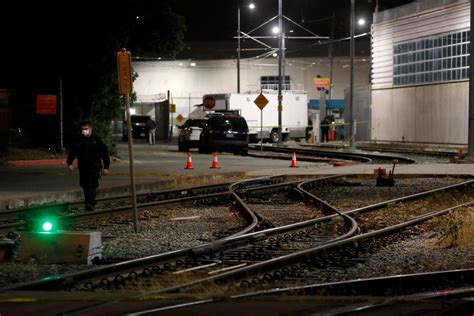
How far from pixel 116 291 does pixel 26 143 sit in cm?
2792

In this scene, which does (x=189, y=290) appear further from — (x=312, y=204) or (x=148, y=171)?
(x=148, y=171)

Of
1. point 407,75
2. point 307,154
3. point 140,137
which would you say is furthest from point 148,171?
point 140,137

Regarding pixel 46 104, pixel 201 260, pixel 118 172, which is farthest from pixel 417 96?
pixel 201 260

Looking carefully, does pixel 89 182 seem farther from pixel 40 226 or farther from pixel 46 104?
pixel 46 104

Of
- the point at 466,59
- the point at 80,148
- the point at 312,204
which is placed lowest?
→ the point at 312,204

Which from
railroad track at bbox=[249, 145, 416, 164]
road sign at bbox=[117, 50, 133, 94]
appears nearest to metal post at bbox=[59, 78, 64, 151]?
railroad track at bbox=[249, 145, 416, 164]

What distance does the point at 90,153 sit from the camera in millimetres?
14969

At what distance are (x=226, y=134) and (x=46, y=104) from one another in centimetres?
1017

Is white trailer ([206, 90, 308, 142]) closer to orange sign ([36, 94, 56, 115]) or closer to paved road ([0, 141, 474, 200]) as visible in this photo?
paved road ([0, 141, 474, 200])

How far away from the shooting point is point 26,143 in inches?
1405

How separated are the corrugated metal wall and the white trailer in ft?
16.1

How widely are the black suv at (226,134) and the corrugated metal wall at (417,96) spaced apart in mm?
13008

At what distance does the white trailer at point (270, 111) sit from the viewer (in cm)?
5291

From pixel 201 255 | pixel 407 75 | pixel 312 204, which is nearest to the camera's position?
pixel 201 255
